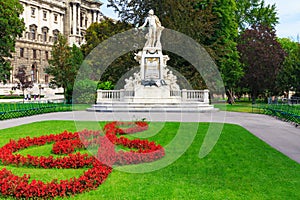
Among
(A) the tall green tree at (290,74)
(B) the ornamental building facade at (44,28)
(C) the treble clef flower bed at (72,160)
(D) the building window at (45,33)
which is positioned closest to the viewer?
(C) the treble clef flower bed at (72,160)

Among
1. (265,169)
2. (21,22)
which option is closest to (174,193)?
(265,169)

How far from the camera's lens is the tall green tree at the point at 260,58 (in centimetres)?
4756

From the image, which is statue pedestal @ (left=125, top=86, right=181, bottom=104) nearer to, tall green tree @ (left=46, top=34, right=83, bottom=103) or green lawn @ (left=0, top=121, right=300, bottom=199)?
green lawn @ (left=0, top=121, right=300, bottom=199)

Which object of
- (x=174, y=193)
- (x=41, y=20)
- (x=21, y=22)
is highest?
(x=41, y=20)

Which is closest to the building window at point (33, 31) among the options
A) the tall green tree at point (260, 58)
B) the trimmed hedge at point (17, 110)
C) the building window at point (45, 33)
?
the building window at point (45, 33)

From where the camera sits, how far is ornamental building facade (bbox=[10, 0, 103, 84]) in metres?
81.9

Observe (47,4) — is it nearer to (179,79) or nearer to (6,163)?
(179,79)

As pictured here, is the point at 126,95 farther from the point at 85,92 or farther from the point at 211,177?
the point at 211,177

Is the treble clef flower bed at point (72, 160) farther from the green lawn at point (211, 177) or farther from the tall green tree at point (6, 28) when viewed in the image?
the tall green tree at point (6, 28)

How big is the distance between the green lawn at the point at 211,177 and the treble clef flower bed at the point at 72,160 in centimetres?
24

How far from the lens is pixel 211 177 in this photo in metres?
7.27

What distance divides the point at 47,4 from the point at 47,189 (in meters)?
90.0

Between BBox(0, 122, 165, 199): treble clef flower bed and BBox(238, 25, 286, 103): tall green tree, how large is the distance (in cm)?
3744

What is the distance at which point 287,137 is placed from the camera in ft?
43.0
